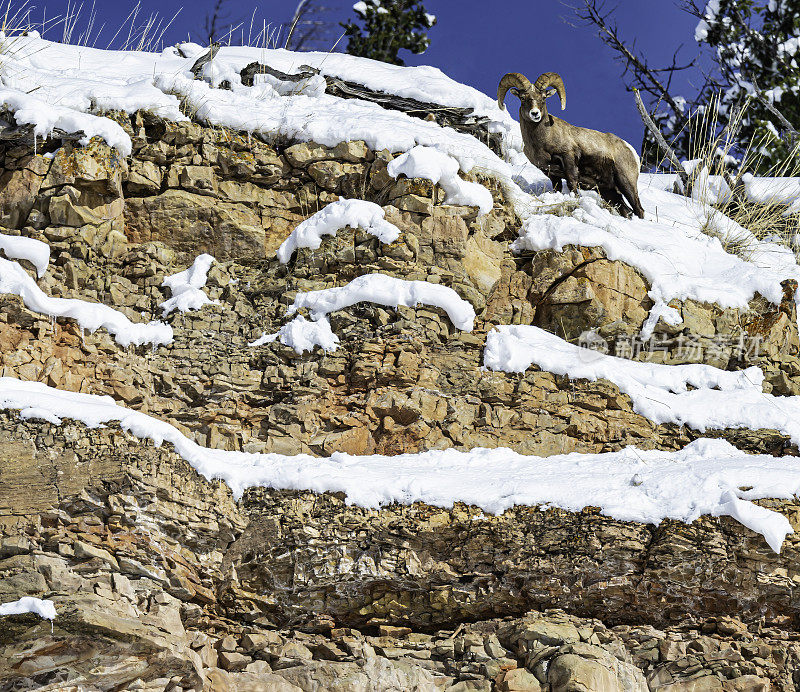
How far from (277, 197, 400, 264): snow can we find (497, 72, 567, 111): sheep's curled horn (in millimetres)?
2676

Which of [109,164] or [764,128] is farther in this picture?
[764,128]

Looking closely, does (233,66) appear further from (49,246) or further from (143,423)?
(143,423)

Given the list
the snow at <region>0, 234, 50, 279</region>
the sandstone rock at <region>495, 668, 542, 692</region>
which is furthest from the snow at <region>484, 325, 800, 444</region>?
the snow at <region>0, 234, 50, 279</region>

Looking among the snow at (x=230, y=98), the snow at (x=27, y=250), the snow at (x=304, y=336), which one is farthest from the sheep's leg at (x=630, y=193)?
the snow at (x=27, y=250)

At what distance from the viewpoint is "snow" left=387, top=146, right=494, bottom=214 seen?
317 inches

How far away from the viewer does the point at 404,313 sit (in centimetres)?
739

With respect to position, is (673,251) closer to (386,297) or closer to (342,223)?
(386,297)

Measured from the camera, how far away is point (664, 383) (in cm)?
785

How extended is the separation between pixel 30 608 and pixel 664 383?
214 inches

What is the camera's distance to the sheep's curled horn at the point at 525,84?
31.2 feet

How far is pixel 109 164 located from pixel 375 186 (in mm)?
2390

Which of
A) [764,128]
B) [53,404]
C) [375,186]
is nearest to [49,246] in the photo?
[53,404]

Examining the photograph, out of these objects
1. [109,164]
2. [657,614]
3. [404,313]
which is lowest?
[657,614]

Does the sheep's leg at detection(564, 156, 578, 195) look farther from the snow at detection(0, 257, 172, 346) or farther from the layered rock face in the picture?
the snow at detection(0, 257, 172, 346)
